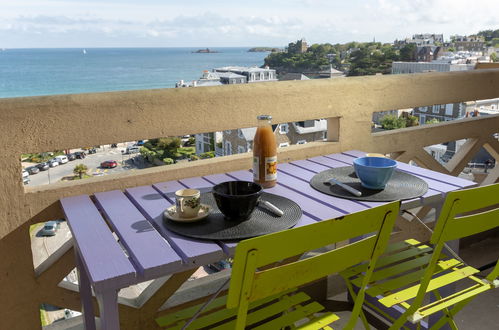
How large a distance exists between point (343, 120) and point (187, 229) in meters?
1.44

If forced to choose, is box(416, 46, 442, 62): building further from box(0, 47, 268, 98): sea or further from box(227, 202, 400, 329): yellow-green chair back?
box(227, 202, 400, 329): yellow-green chair back

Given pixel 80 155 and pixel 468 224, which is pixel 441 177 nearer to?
pixel 468 224

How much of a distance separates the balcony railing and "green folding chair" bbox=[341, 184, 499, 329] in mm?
732

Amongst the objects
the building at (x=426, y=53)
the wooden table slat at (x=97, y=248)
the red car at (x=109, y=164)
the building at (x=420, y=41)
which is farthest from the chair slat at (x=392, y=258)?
the building at (x=420, y=41)

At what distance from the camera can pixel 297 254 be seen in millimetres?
1074

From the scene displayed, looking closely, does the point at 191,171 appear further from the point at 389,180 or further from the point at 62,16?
the point at 62,16

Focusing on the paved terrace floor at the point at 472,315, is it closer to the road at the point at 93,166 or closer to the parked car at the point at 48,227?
the parked car at the point at 48,227

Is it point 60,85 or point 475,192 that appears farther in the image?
point 60,85

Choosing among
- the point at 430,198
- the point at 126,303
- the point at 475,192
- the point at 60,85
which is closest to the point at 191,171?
the point at 126,303

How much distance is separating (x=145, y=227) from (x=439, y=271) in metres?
1.15

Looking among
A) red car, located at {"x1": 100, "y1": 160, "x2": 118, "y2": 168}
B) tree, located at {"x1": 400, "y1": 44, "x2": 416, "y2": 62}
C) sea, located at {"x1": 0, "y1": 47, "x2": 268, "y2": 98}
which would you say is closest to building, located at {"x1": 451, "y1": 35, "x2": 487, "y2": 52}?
tree, located at {"x1": 400, "y1": 44, "x2": 416, "y2": 62}

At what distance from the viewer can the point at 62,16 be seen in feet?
361

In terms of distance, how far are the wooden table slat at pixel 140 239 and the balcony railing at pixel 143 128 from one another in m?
0.26

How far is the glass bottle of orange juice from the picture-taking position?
1.79 m
